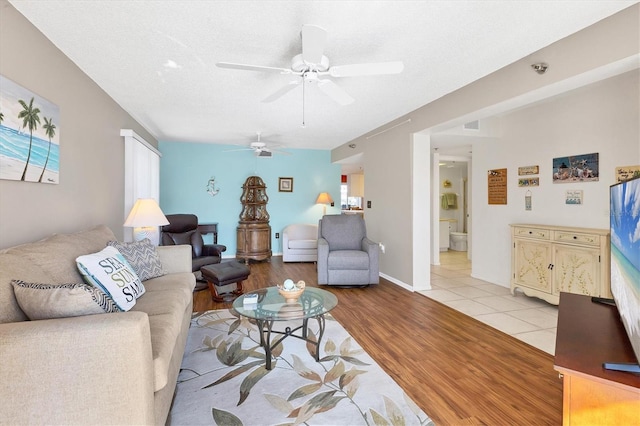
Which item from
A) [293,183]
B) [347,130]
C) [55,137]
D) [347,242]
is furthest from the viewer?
[293,183]

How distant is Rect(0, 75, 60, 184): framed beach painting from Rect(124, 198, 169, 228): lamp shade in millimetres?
945

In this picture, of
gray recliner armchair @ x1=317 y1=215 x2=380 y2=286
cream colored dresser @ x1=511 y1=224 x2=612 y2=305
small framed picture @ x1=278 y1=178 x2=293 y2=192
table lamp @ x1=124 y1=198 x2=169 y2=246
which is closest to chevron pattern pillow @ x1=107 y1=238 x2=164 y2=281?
table lamp @ x1=124 y1=198 x2=169 y2=246

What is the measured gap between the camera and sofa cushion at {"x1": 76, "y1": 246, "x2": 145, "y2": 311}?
175cm

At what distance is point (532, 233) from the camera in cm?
358

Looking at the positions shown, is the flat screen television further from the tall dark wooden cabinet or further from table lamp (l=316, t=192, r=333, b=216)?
table lamp (l=316, t=192, r=333, b=216)

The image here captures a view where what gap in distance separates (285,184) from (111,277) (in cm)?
524

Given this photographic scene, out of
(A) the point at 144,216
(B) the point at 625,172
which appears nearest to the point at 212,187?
(A) the point at 144,216

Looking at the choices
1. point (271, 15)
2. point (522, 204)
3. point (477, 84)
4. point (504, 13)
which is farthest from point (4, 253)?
point (522, 204)

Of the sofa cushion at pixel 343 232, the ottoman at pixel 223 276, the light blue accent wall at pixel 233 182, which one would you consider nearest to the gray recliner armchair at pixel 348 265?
the sofa cushion at pixel 343 232

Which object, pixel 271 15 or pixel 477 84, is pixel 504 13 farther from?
pixel 271 15

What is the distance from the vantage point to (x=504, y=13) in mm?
1939

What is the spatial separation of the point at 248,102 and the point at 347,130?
2.01 m

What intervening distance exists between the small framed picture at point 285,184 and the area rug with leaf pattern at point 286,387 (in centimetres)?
453

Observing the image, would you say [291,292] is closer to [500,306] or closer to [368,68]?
[368,68]
